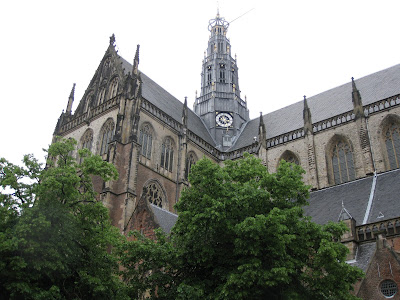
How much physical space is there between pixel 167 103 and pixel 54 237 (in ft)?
87.3

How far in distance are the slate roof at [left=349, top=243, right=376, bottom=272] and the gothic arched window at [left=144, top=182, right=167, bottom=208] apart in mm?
16131

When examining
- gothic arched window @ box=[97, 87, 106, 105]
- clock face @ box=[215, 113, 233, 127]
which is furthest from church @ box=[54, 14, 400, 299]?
clock face @ box=[215, 113, 233, 127]

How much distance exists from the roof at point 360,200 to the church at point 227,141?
64 millimetres

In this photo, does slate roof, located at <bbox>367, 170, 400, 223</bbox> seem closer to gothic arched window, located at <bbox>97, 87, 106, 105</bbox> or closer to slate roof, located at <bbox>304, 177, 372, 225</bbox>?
slate roof, located at <bbox>304, 177, 372, 225</bbox>

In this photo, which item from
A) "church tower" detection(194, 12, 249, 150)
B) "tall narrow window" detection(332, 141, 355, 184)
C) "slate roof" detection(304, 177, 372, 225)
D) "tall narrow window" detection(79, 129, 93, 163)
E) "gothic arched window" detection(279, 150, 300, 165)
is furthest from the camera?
"church tower" detection(194, 12, 249, 150)

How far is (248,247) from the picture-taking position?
43.5 feet

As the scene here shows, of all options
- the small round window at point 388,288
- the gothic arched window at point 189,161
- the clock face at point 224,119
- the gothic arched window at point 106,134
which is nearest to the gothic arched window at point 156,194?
the gothic arched window at point 189,161

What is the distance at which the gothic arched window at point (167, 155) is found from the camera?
34.1 meters

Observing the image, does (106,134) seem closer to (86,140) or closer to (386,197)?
(86,140)

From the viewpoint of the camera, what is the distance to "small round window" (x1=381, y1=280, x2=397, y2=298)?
629 inches

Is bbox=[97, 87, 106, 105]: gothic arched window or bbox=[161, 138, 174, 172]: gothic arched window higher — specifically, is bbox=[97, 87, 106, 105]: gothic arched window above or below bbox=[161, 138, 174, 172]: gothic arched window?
above

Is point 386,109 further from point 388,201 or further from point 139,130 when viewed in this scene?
point 139,130

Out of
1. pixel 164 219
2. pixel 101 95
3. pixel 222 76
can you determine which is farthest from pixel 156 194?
pixel 222 76

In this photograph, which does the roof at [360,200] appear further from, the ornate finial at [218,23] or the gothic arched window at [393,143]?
the ornate finial at [218,23]
